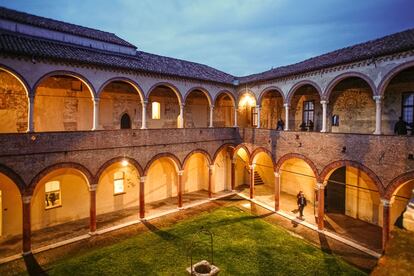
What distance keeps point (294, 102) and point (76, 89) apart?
14.9m

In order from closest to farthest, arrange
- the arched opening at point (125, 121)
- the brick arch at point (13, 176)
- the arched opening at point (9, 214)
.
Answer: the brick arch at point (13, 176), the arched opening at point (9, 214), the arched opening at point (125, 121)

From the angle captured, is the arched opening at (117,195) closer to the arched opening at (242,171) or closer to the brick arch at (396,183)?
the arched opening at (242,171)

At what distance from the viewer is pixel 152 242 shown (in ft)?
40.1

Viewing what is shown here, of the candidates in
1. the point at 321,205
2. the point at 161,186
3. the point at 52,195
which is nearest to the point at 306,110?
the point at 321,205

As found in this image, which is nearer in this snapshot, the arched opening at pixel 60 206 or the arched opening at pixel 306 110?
the arched opening at pixel 60 206

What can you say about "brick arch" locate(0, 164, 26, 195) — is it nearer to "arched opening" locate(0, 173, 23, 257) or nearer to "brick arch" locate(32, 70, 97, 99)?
"arched opening" locate(0, 173, 23, 257)

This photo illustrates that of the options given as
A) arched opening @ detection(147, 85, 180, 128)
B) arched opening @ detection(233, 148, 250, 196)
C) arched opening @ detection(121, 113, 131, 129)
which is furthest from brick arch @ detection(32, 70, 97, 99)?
arched opening @ detection(233, 148, 250, 196)

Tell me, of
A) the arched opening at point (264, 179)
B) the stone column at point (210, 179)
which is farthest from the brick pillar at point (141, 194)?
the arched opening at point (264, 179)

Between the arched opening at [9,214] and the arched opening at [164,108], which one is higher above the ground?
the arched opening at [164,108]

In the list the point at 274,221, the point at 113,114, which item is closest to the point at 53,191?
the point at 113,114

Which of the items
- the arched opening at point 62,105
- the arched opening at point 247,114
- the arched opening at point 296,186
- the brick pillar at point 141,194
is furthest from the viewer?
the arched opening at point 247,114

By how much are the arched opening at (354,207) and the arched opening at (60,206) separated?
556 inches

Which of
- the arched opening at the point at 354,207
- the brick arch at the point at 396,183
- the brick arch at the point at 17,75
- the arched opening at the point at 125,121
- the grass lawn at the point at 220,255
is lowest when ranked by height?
the grass lawn at the point at 220,255

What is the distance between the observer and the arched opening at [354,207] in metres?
13.6
